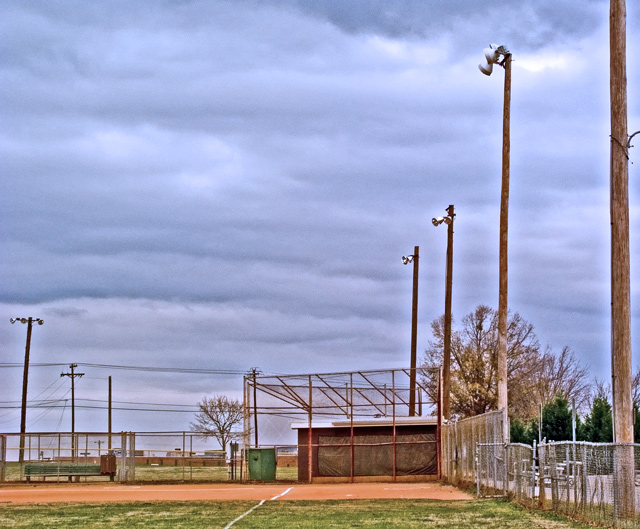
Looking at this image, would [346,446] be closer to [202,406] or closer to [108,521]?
[108,521]

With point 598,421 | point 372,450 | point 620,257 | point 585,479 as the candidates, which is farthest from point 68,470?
point 620,257

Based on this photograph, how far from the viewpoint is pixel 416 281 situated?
1984 inches

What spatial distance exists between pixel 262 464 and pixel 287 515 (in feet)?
72.9

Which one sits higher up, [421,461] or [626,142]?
[626,142]

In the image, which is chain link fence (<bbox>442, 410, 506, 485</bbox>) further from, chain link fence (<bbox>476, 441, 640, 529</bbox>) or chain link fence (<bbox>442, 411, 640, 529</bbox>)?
chain link fence (<bbox>476, 441, 640, 529</bbox>)

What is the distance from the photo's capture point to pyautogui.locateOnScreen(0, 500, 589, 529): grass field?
1917 centimetres

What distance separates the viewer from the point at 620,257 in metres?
17.9

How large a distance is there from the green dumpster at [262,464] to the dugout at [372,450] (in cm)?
128

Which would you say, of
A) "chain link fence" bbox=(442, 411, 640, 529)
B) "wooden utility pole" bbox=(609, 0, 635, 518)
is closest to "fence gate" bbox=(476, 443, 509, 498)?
"chain link fence" bbox=(442, 411, 640, 529)

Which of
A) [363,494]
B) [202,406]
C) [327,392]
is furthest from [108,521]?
[202,406]

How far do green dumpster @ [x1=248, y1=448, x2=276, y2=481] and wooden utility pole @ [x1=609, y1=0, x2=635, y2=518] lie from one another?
28222 mm

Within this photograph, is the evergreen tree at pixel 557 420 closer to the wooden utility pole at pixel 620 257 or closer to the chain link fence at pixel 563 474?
the chain link fence at pixel 563 474

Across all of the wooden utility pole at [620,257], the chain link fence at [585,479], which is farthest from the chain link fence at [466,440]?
the wooden utility pole at [620,257]

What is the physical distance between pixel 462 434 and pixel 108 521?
16500mm
